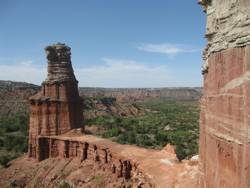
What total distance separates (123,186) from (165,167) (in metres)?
2.85

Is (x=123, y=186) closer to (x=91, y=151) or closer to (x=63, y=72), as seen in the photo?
(x=91, y=151)

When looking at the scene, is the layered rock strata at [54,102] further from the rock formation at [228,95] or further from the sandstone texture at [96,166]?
the rock formation at [228,95]

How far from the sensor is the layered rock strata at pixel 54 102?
60.6 feet

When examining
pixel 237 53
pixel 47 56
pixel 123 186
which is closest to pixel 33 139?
pixel 47 56

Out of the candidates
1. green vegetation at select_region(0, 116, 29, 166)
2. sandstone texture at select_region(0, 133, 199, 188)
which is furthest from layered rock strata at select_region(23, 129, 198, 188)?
green vegetation at select_region(0, 116, 29, 166)

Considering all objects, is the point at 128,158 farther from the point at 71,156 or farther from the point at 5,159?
the point at 5,159

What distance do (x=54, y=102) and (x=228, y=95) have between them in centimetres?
1626

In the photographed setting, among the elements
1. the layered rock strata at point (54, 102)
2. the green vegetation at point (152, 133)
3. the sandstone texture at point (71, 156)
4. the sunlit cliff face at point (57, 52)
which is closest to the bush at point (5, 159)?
the sandstone texture at point (71, 156)

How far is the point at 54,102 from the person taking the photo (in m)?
18.5

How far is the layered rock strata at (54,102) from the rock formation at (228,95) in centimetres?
1509

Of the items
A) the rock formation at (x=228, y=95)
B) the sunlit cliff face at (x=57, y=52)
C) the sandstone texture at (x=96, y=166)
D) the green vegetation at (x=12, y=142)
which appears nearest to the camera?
the rock formation at (x=228, y=95)

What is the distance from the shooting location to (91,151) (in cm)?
1537

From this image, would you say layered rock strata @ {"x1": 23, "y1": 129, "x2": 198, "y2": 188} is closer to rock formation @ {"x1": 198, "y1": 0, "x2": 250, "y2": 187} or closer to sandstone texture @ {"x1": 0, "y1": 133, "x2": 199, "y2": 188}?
sandstone texture @ {"x1": 0, "y1": 133, "x2": 199, "y2": 188}

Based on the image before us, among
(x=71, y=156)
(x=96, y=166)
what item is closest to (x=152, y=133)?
(x=71, y=156)
